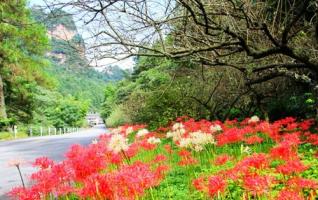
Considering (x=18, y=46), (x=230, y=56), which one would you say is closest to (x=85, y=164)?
(x=230, y=56)

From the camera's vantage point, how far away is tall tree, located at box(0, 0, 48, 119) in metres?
32.5

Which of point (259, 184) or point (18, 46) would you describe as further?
point (18, 46)

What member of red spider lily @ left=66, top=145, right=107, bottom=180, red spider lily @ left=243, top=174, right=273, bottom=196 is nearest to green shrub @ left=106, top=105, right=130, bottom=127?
red spider lily @ left=66, top=145, right=107, bottom=180

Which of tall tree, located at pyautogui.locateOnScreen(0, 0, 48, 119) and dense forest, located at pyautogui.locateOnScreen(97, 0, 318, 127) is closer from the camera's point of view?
dense forest, located at pyautogui.locateOnScreen(97, 0, 318, 127)

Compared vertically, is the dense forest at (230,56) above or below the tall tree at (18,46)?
below

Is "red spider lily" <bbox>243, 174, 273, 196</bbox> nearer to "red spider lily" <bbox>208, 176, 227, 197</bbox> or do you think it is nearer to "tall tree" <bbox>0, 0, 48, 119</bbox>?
"red spider lily" <bbox>208, 176, 227, 197</bbox>

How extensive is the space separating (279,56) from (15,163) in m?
6.94

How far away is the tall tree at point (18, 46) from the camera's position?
32.5 metres

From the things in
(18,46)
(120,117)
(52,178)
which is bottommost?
(52,178)

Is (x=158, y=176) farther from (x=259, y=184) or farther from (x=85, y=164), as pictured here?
(x=259, y=184)

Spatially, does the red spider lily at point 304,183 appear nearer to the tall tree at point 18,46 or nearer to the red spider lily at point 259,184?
the red spider lily at point 259,184

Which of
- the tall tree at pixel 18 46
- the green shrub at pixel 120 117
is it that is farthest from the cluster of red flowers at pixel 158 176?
the tall tree at pixel 18 46

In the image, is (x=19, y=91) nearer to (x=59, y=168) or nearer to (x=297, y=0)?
(x=297, y=0)

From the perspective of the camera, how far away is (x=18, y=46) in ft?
119
